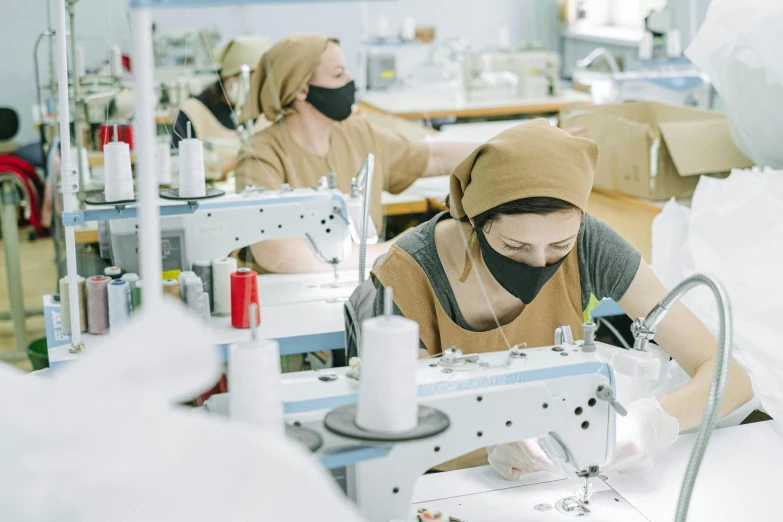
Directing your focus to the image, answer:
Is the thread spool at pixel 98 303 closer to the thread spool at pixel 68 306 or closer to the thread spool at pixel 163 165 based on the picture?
the thread spool at pixel 68 306

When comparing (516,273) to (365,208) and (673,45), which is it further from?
(673,45)

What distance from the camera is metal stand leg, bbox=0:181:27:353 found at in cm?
384

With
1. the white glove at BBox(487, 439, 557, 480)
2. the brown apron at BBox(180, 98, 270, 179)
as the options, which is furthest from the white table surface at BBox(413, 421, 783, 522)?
the brown apron at BBox(180, 98, 270, 179)

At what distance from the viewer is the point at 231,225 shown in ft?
7.80

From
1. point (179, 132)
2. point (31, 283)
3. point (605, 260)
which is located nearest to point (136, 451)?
point (605, 260)

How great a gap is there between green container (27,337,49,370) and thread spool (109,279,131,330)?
0.57m

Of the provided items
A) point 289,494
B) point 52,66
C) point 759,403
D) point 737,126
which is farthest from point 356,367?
point 52,66

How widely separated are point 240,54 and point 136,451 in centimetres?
381

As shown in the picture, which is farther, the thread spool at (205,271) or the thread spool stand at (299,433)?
the thread spool at (205,271)

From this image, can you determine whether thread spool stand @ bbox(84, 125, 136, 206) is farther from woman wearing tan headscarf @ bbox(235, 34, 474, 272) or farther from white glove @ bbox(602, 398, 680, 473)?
white glove @ bbox(602, 398, 680, 473)

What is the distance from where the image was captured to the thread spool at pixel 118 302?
2.17 m

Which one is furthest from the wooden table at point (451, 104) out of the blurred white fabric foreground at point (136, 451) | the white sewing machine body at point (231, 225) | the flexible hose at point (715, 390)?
the blurred white fabric foreground at point (136, 451)

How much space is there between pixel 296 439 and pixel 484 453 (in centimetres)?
66

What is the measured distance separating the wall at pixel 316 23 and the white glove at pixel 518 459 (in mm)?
3971
